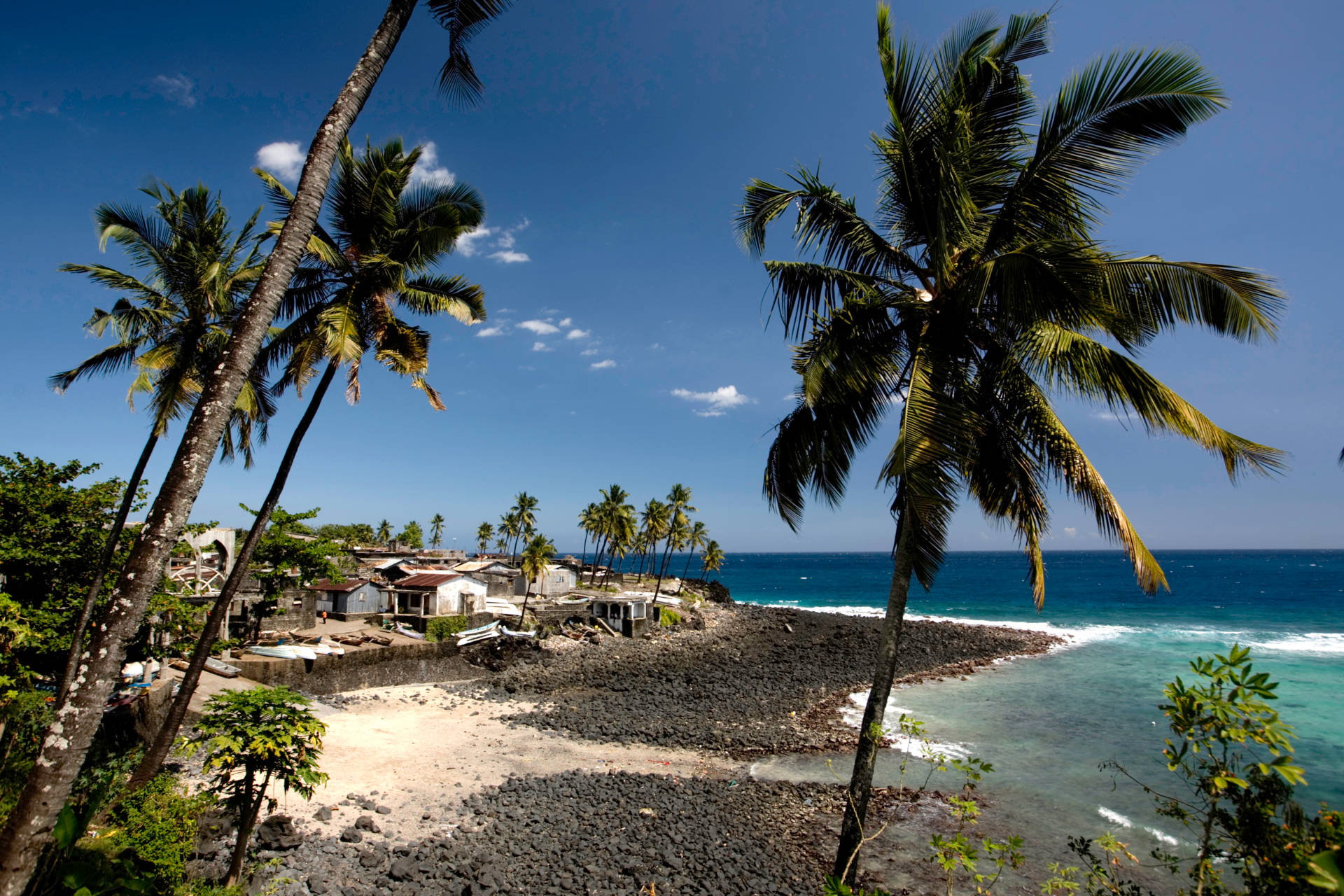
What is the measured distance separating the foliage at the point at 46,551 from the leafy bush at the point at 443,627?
685 inches

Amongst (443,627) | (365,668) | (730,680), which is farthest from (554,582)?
(365,668)

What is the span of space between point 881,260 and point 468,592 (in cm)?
3167

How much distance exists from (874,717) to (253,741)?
259 inches

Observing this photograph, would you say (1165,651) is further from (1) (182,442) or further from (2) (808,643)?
(1) (182,442)

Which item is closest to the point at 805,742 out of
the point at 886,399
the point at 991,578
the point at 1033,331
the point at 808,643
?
the point at 886,399

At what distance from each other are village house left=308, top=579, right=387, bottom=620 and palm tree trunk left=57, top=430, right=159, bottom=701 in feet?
75.2

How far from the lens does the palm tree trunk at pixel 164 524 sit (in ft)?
11.9

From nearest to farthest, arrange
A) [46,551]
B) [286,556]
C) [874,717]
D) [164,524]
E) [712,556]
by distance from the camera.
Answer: [164,524] < [874,717] < [46,551] < [286,556] < [712,556]

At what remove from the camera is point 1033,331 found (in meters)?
5.45

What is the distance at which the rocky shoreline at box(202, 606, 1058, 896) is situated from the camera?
9422mm

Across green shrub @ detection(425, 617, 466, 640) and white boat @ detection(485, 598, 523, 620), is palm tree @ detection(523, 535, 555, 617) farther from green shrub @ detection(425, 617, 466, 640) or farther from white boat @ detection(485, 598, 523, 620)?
green shrub @ detection(425, 617, 466, 640)

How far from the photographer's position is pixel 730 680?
27.0 m

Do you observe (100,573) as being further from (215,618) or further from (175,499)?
(175,499)

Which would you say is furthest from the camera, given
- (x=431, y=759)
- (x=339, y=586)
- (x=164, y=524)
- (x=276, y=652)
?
(x=339, y=586)
